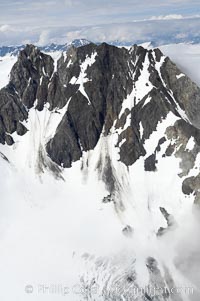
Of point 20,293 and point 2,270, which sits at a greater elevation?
point 2,270

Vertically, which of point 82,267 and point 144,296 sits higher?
point 82,267

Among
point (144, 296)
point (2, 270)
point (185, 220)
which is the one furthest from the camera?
point (185, 220)

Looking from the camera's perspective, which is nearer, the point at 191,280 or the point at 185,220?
the point at 191,280

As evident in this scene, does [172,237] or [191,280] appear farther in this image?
[172,237]

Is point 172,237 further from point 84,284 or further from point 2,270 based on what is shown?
point 2,270

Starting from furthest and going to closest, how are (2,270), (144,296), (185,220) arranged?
(185,220) < (2,270) < (144,296)

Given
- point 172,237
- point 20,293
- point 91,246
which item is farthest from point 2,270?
point 172,237

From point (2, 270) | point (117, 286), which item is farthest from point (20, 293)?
point (117, 286)

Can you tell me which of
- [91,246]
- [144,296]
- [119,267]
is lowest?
[144,296]

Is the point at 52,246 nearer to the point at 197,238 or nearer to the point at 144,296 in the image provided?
the point at 144,296
